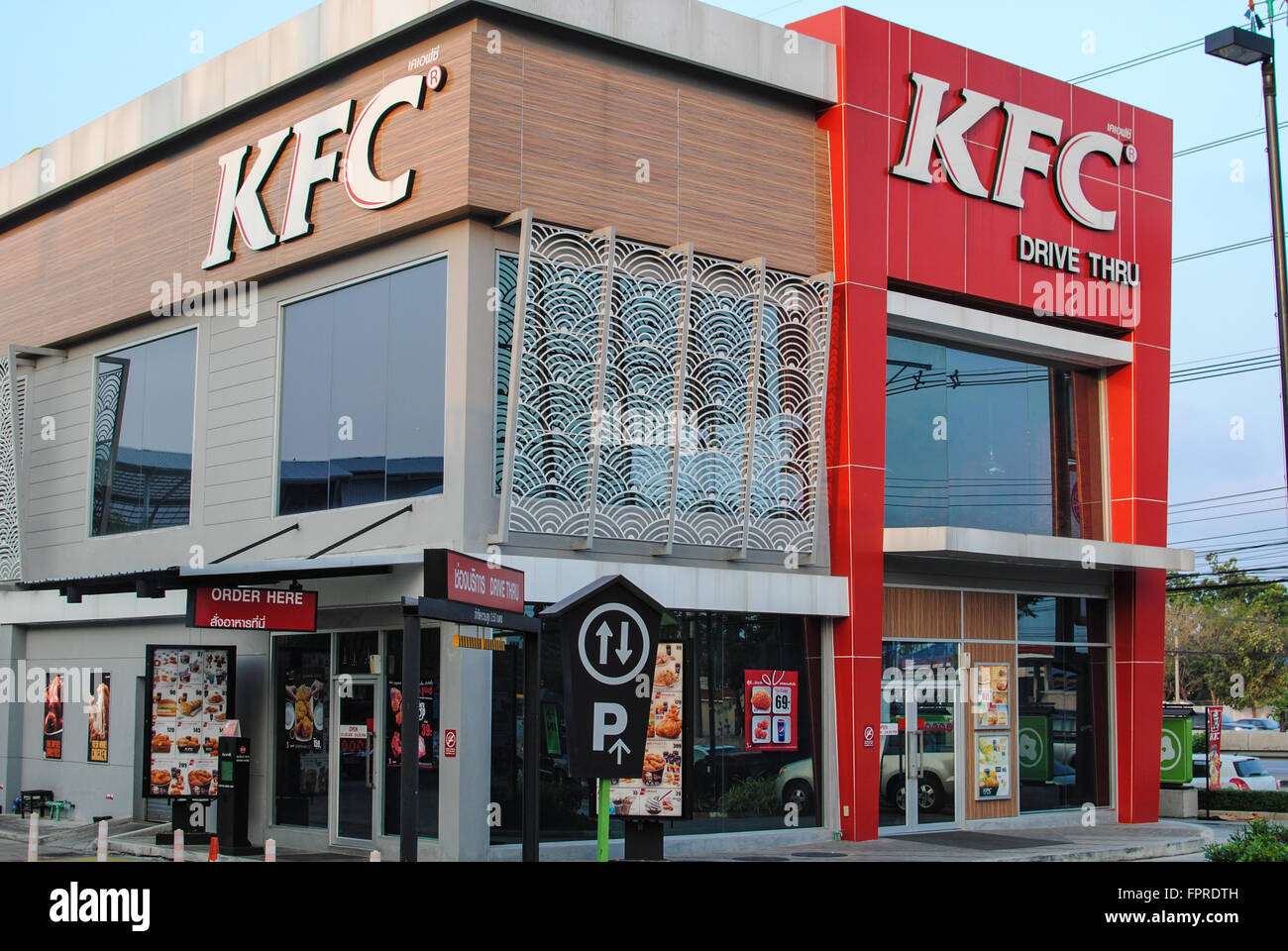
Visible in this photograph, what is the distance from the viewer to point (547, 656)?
17.7m

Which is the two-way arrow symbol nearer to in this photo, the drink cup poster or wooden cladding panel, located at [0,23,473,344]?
wooden cladding panel, located at [0,23,473,344]

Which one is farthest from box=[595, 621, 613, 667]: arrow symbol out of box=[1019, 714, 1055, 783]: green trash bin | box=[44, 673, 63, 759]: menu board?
box=[44, 673, 63, 759]: menu board

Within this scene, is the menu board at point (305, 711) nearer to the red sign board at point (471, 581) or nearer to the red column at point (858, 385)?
the red column at point (858, 385)

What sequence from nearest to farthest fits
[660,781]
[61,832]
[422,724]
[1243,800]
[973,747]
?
[660,781]
[422,724]
[61,832]
[973,747]
[1243,800]

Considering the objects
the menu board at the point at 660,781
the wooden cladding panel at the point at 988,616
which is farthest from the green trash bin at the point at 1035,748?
the menu board at the point at 660,781

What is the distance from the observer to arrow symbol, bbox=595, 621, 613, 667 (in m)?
10.5

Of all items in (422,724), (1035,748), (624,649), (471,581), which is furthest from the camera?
(1035,748)

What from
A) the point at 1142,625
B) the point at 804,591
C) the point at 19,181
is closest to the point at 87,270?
the point at 19,181

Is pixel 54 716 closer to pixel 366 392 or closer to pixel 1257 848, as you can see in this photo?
pixel 366 392

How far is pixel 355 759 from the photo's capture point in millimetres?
18516

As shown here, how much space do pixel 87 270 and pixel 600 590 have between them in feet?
55.7

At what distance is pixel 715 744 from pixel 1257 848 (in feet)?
26.9

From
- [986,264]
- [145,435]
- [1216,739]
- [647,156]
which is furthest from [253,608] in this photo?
[1216,739]

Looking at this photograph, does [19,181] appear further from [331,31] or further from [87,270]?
[331,31]
